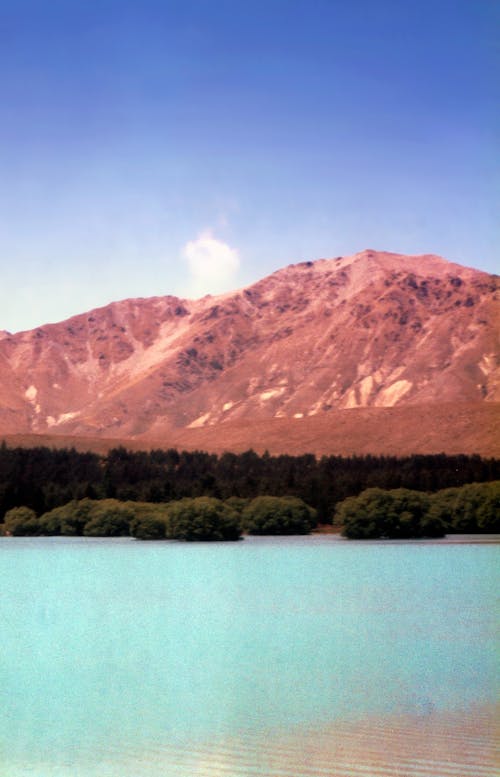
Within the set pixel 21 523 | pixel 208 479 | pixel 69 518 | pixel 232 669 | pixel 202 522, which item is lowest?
pixel 232 669

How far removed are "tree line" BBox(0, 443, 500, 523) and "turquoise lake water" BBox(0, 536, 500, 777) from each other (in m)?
74.6

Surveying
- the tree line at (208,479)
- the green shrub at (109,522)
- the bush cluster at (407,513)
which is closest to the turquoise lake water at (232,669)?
the bush cluster at (407,513)

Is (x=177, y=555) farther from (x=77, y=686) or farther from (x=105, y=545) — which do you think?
(x=77, y=686)

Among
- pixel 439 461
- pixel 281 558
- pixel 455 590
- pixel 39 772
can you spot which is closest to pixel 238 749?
pixel 39 772

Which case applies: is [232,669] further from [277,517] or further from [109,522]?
[109,522]

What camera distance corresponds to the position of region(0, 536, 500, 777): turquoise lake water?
21.2m

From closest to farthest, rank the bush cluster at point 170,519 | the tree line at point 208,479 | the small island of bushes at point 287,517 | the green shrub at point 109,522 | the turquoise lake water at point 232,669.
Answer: the turquoise lake water at point 232,669 < the bush cluster at point 170,519 < the small island of bushes at point 287,517 < the green shrub at point 109,522 < the tree line at point 208,479

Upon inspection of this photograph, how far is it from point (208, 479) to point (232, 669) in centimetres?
11187

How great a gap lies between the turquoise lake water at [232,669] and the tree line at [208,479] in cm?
7460

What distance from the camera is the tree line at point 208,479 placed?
444ft

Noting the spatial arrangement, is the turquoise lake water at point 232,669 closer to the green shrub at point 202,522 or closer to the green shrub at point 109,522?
the green shrub at point 202,522

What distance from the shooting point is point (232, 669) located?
2992 centimetres

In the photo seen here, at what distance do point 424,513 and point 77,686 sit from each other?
276 feet

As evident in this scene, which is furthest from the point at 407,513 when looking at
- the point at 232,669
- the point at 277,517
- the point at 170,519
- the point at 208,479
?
the point at 232,669
